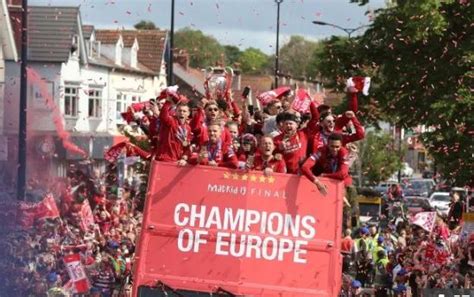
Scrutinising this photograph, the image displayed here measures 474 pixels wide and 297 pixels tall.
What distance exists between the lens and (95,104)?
64.9 metres

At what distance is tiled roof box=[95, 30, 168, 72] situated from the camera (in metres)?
69.2

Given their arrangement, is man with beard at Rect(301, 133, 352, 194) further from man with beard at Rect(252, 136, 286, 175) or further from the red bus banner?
the red bus banner

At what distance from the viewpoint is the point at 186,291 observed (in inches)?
487

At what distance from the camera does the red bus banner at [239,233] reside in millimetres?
12422

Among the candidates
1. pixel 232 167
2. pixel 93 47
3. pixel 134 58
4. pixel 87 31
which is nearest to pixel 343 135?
pixel 232 167

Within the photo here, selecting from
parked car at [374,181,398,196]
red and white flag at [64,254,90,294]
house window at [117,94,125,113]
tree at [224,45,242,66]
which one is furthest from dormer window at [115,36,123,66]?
tree at [224,45,242,66]

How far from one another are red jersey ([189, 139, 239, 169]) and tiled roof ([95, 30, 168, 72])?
55.4 meters

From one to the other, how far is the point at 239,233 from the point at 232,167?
2.15 feet

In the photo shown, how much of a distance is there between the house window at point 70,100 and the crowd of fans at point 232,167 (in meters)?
24.0

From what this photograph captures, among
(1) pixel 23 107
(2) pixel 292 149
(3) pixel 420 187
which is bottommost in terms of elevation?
(3) pixel 420 187

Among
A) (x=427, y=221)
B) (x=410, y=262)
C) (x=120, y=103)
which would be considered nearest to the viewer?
(x=410, y=262)

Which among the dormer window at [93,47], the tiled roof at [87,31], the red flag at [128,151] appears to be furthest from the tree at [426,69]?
the dormer window at [93,47]

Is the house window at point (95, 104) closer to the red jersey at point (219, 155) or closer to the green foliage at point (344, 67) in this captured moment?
the green foliage at point (344, 67)

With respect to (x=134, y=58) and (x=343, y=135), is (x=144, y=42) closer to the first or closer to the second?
(x=134, y=58)
